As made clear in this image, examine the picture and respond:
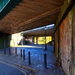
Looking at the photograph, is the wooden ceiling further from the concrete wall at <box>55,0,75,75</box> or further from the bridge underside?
the concrete wall at <box>55,0,75,75</box>

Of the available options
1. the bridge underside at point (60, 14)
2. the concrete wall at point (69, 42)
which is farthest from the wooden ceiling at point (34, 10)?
the concrete wall at point (69, 42)

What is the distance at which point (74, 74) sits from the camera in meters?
2.50

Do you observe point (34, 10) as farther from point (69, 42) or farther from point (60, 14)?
point (69, 42)

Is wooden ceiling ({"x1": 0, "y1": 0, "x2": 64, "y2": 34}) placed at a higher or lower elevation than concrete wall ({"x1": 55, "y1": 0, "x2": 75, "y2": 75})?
higher

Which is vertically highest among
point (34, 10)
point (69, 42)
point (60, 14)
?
point (34, 10)

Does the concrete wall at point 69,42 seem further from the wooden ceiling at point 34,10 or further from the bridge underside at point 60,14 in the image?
the wooden ceiling at point 34,10

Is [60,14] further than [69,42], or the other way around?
[60,14]

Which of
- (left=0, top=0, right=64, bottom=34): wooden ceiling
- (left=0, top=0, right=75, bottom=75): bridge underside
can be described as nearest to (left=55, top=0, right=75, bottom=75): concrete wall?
(left=0, top=0, right=75, bottom=75): bridge underside

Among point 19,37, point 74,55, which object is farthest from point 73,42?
point 19,37

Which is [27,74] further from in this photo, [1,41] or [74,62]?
[1,41]

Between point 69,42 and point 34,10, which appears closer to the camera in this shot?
point 69,42

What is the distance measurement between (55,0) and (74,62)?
10.2 ft

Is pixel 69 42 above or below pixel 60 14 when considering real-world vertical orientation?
below

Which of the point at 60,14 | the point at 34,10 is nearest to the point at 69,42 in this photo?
the point at 60,14
